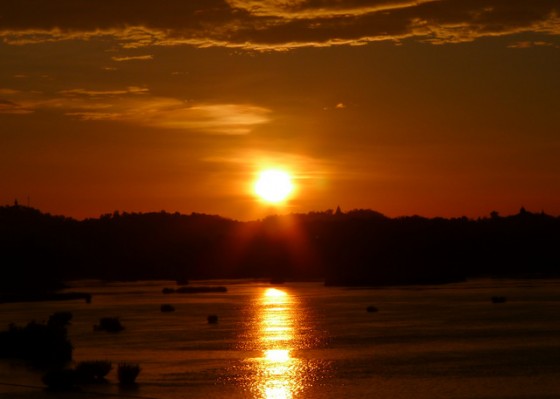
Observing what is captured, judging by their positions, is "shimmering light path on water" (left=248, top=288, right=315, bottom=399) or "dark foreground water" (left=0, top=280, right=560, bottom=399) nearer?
"dark foreground water" (left=0, top=280, right=560, bottom=399)

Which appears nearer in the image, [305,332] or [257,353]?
[257,353]

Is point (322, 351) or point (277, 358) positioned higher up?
point (322, 351)

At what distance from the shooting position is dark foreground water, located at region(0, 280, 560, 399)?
49594 millimetres

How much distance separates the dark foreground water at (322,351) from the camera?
49.6 m

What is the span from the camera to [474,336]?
268 ft

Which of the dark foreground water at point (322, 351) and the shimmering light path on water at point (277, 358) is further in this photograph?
the shimmering light path on water at point (277, 358)

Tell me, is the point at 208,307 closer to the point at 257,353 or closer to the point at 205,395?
the point at 257,353

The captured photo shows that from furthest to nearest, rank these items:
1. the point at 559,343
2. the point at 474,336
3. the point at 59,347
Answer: the point at 474,336, the point at 559,343, the point at 59,347

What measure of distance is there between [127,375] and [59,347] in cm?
1480

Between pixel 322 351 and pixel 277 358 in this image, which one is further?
pixel 322 351

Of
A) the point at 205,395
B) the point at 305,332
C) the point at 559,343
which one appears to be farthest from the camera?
the point at 305,332

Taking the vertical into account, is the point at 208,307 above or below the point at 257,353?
above

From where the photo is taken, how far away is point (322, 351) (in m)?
71.0

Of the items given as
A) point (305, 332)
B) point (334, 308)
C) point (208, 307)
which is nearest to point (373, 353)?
point (305, 332)
